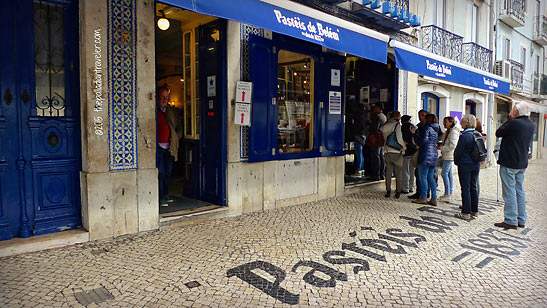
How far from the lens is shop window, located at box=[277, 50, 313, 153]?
21.7ft

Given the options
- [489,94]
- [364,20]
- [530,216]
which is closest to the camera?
[530,216]

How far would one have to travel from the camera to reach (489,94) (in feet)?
46.9

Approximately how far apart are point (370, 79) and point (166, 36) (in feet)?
16.7

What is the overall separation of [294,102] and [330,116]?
878mm

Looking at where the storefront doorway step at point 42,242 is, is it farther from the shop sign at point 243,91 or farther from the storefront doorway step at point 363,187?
the storefront doorway step at point 363,187

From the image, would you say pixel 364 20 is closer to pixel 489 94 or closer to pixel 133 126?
pixel 133 126

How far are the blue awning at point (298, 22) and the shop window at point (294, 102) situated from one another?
1431 mm

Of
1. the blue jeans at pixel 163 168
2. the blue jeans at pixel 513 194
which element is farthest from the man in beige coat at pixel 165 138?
the blue jeans at pixel 513 194

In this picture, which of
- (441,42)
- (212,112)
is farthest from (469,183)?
(441,42)

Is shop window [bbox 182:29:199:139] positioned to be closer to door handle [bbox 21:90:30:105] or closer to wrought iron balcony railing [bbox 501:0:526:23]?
door handle [bbox 21:90:30:105]

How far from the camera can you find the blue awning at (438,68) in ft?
20.1

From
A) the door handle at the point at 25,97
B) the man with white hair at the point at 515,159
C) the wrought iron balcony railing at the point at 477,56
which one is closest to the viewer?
the door handle at the point at 25,97

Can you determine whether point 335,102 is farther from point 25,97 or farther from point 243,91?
point 25,97

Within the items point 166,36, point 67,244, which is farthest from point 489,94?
point 67,244
